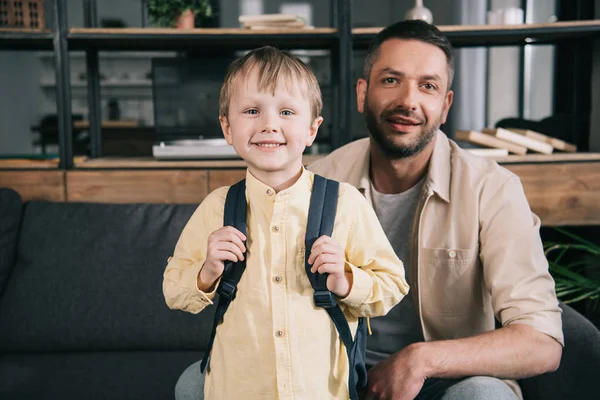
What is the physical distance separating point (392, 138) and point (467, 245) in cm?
33

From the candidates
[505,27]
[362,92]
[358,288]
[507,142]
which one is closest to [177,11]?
[362,92]

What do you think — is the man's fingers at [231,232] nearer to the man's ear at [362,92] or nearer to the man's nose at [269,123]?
the man's nose at [269,123]

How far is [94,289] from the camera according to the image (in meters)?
1.74

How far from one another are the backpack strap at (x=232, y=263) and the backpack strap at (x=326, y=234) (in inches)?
4.5

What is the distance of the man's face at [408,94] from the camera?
141 cm

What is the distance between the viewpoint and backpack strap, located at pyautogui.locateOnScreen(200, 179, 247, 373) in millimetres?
927

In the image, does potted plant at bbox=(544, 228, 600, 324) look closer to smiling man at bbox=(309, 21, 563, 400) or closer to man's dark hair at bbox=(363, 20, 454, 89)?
smiling man at bbox=(309, 21, 563, 400)

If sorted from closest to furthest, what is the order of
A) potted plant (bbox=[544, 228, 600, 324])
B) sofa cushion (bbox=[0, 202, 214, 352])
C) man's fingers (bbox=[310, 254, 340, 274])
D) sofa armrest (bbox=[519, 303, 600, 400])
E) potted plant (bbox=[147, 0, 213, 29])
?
man's fingers (bbox=[310, 254, 340, 274]) → sofa armrest (bbox=[519, 303, 600, 400]) → sofa cushion (bbox=[0, 202, 214, 352]) → potted plant (bbox=[544, 228, 600, 324]) → potted plant (bbox=[147, 0, 213, 29])

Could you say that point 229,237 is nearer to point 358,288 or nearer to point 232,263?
point 232,263

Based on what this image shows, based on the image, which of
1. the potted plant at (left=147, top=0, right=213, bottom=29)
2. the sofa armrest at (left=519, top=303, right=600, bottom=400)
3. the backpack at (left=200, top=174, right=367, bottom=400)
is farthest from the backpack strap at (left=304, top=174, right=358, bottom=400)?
the potted plant at (left=147, top=0, right=213, bottom=29)

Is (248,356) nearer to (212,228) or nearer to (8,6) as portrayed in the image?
(212,228)

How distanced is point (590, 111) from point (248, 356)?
207 centimetres

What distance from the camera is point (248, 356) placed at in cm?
93

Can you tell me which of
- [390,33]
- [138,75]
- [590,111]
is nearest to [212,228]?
[390,33]
